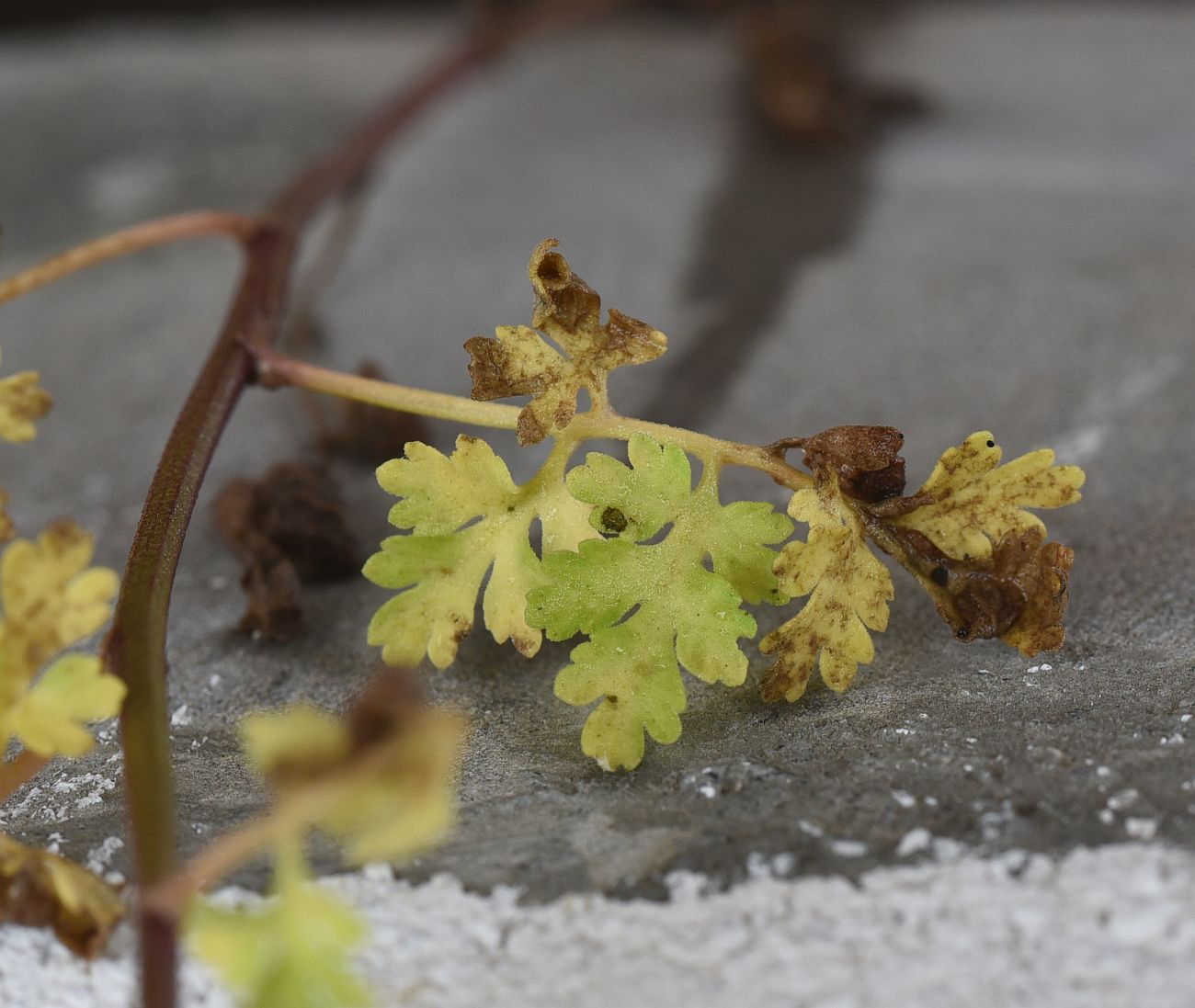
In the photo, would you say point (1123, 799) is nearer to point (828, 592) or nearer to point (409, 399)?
point (828, 592)

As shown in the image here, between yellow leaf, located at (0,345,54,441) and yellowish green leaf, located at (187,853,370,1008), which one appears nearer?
yellowish green leaf, located at (187,853,370,1008)

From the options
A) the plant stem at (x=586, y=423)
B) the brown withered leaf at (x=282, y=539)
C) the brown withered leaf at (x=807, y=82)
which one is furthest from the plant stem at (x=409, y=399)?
the brown withered leaf at (x=807, y=82)

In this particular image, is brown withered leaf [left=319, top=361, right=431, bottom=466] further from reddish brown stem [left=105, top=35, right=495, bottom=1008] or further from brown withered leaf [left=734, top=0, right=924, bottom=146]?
brown withered leaf [left=734, top=0, right=924, bottom=146]

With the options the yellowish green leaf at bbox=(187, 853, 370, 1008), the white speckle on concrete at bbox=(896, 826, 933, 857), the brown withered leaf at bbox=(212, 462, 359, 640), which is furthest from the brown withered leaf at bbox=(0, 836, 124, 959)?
the white speckle on concrete at bbox=(896, 826, 933, 857)

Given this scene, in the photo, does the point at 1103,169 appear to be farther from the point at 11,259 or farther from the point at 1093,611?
the point at 11,259

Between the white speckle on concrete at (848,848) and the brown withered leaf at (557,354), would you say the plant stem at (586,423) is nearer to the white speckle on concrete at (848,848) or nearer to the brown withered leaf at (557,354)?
the brown withered leaf at (557,354)

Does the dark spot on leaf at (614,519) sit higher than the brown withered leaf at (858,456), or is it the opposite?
the brown withered leaf at (858,456)
